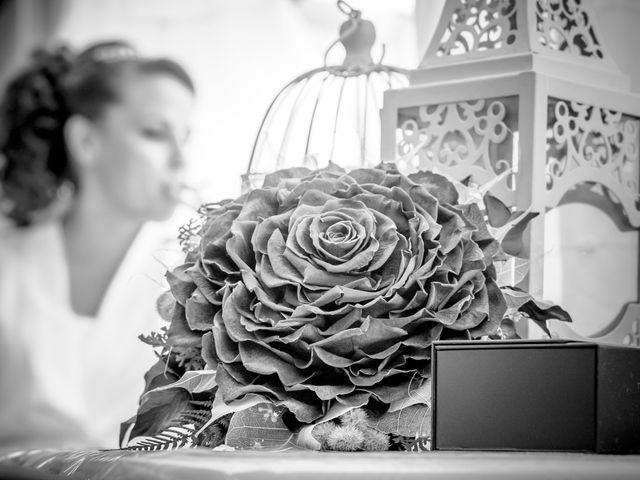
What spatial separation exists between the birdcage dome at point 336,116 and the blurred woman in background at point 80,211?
0.37m

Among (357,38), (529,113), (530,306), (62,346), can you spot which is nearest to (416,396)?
(530,306)

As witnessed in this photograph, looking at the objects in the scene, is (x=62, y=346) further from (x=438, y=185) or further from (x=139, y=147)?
(x=438, y=185)

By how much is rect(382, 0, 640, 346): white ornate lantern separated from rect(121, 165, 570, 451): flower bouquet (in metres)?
0.18

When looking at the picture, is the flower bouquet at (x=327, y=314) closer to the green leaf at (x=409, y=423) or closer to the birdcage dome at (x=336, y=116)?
the green leaf at (x=409, y=423)

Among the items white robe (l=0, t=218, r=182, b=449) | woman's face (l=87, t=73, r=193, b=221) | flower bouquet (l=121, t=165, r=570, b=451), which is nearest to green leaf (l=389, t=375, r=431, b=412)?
flower bouquet (l=121, t=165, r=570, b=451)

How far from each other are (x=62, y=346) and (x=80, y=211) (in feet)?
1.11

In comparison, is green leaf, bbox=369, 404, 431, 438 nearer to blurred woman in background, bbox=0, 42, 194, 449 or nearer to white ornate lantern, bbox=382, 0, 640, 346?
white ornate lantern, bbox=382, 0, 640, 346

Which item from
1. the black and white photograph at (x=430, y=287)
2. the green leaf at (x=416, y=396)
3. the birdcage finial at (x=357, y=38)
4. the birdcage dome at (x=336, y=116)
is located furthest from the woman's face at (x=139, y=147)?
the green leaf at (x=416, y=396)

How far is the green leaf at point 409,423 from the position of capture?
674 mm

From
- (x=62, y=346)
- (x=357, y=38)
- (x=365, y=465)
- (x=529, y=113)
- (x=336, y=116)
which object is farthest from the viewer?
(x=62, y=346)

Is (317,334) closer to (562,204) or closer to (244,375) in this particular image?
(244,375)

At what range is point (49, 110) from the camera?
2.47 metres

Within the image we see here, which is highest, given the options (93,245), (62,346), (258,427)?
(93,245)

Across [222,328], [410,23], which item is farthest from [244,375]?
[410,23]
